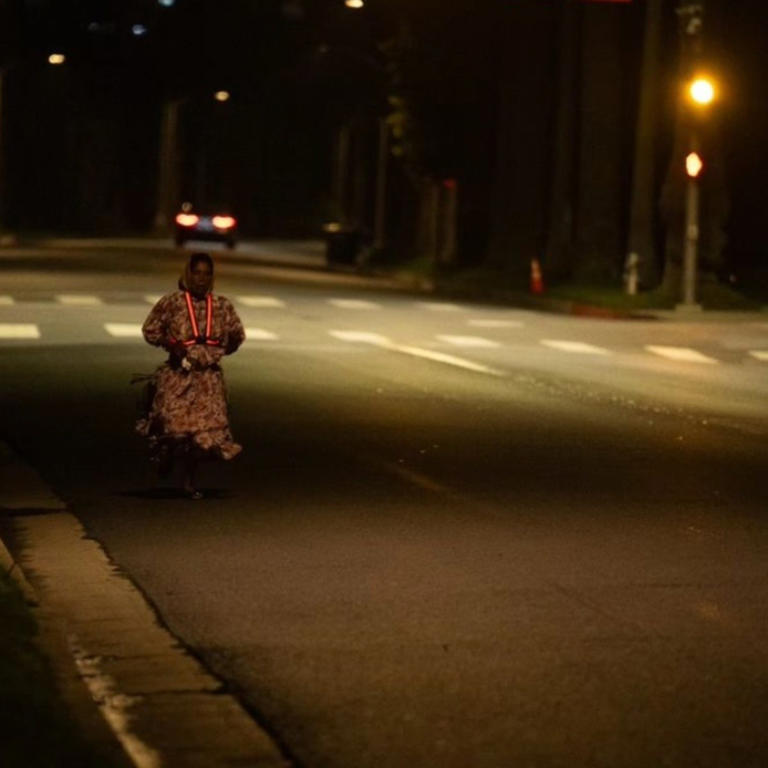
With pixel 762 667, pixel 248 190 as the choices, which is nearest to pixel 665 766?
pixel 762 667

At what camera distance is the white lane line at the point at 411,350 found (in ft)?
85.5

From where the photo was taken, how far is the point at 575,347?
30.5 metres

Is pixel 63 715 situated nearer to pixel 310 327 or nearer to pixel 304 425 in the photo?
pixel 304 425

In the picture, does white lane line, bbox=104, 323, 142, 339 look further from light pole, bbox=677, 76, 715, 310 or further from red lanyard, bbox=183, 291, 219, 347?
red lanyard, bbox=183, 291, 219, 347

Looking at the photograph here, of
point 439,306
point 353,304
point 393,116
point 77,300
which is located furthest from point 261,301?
point 393,116

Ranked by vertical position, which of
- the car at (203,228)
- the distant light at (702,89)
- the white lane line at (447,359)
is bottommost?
the car at (203,228)

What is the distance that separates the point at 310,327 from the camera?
109ft

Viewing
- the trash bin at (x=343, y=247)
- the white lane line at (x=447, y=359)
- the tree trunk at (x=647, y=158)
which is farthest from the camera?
the trash bin at (x=343, y=247)

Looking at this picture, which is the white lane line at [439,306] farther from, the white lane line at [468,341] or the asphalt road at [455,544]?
the asphalt road at [455,544]

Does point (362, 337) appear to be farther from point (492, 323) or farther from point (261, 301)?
point (261, 301)

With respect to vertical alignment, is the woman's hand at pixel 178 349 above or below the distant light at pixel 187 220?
above

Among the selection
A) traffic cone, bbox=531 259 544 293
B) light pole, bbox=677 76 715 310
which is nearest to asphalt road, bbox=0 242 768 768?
light pole, bbox=677 76 715 310

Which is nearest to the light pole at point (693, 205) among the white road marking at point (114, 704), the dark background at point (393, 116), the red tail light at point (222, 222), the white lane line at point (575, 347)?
the dark background at point (393, 116)

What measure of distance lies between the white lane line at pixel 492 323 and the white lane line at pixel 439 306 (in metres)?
2.62
